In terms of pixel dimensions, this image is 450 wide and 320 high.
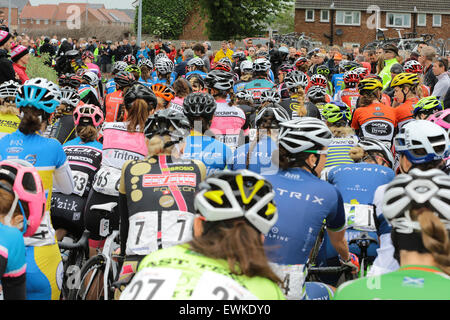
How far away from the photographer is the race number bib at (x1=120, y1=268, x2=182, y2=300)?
9.25ft

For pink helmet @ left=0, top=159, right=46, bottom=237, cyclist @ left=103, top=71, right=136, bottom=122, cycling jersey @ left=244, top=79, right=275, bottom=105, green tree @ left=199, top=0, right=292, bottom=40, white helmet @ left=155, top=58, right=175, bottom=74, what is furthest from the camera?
green tree @ left=199, top=0, right=292, bottom=40

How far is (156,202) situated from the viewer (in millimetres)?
5000

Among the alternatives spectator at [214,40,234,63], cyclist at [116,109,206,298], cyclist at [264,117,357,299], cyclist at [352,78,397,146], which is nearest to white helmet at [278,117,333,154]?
cyclist at [264,117,357,299]

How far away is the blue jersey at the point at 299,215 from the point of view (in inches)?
185

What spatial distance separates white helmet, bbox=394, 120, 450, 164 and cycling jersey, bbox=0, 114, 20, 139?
4.68 meters

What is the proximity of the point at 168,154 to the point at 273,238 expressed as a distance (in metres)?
1.17

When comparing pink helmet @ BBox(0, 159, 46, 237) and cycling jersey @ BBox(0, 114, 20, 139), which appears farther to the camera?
cycling jersey @ BBox(0, 114, 20, 139)

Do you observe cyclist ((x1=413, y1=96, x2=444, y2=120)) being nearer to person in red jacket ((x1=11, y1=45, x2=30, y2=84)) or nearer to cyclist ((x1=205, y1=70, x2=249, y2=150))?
cyclist ((x1=205, y1=70, x2=249, y2=150))

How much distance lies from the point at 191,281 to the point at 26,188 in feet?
6.67

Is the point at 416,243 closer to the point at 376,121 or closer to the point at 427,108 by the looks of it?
the point at 427,108

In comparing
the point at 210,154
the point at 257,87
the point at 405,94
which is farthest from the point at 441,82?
the point at 210,154

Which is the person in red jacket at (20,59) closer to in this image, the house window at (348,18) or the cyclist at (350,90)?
the cyclist at (350,90)

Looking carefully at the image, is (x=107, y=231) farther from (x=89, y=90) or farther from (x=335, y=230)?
(x=89, y=90)

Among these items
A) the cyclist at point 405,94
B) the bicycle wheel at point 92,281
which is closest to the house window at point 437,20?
the cyclist at point 405,94
